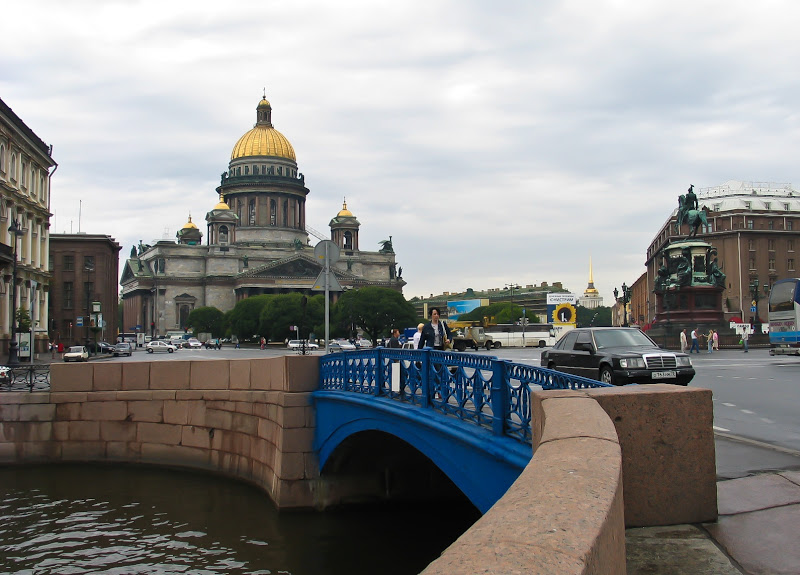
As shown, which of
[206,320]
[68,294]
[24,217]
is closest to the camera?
[24,217]

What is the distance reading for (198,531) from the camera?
14.0 m

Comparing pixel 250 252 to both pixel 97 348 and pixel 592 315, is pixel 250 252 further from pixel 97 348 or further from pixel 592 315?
pixel 592 315

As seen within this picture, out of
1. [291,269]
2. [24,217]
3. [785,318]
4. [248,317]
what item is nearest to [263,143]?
[291,269]

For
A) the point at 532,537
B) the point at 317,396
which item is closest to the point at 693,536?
the point at 532,537

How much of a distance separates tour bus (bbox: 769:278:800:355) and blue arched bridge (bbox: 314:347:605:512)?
25.0 meters

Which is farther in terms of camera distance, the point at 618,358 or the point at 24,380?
the point at 24,380

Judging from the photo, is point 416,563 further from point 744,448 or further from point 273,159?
point 273,159

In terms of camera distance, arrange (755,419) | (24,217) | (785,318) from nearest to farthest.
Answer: (755,419) → (785,318) → (24,217)

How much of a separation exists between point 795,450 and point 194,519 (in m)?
10.4

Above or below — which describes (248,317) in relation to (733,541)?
above

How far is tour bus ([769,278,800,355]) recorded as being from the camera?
34500 millimetres

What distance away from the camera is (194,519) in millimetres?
14766

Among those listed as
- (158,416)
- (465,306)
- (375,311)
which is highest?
(465,306)

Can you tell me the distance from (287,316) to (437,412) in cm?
7982
